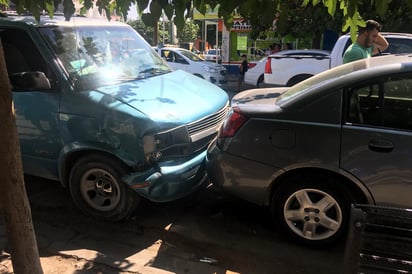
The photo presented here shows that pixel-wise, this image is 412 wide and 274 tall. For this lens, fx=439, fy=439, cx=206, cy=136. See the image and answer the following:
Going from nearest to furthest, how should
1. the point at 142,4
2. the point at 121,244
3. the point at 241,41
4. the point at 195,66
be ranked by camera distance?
the point at 142,4 → the point at 121,244 → the point at 195,66 → the point at 241,41

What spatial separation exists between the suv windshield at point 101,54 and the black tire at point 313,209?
6.54ft

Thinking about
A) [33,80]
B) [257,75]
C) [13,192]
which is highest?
[33,80]


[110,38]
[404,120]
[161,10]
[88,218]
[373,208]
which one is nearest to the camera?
[373,208]

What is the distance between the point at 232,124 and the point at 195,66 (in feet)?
38.0

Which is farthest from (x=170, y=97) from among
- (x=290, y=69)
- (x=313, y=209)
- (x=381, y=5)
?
(x=290, y=69)

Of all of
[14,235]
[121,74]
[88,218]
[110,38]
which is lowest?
[88,218]

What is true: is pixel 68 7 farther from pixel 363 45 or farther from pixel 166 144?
pixel 363 45

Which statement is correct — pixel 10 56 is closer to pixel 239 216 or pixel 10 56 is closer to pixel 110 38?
Answer: pixel 110 38

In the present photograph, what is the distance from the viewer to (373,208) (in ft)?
6.36

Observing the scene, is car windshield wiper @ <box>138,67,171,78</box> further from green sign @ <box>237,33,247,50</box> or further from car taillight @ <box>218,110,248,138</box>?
green sign @ <box>237,33,247,50</box>

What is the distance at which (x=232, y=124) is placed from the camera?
12.3ft

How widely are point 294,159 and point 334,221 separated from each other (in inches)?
23.2

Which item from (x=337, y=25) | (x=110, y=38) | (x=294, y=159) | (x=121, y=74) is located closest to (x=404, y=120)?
(x=294, y=159)

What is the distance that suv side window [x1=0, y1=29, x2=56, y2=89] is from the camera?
4086 millimetres
